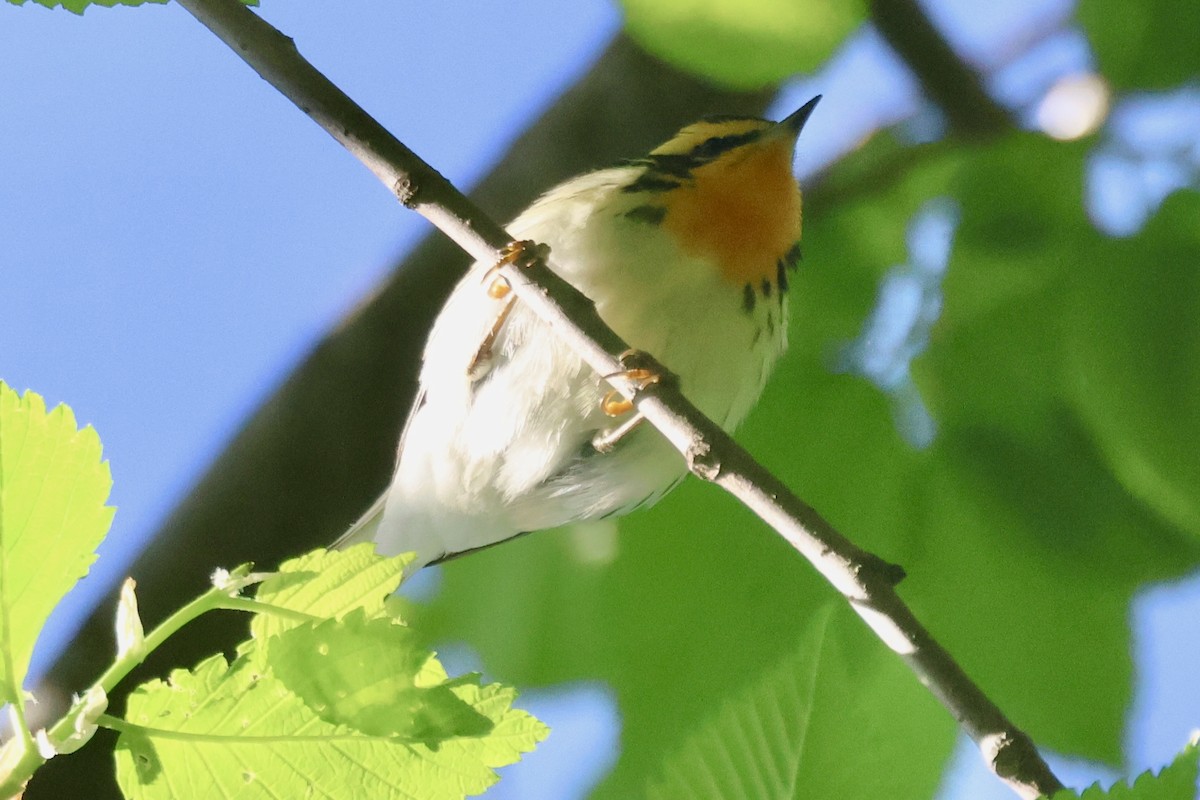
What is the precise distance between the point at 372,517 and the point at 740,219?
0.70 m

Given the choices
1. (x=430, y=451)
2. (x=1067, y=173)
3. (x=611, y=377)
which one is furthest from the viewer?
(x=430, y=451)

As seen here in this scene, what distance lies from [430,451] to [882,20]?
2.63 ft

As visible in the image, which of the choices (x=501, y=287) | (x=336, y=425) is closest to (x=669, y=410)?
(x=501, y=287)

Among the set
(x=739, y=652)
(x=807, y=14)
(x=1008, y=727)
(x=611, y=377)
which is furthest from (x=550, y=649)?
(x=807, y=14)

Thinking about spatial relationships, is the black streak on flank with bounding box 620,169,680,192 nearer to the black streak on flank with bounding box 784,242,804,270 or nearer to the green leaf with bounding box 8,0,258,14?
the black streak on flank with bounding box 784,242,804,270

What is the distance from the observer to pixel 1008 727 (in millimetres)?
699

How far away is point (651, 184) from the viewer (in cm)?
144

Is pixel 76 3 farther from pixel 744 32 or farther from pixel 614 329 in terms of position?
pixel 614 329

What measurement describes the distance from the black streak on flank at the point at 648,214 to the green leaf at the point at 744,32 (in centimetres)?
35

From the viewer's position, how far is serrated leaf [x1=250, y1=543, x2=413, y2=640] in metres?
0.61

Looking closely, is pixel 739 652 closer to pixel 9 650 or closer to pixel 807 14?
pixel 807 14

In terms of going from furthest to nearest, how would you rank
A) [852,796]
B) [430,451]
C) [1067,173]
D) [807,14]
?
[430,451]
[1067,173]
[807,14]
[852,796]

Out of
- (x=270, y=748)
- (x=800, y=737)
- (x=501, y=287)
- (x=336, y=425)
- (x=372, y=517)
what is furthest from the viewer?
(x=372, y=517)

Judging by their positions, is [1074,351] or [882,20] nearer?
[1074,351]
